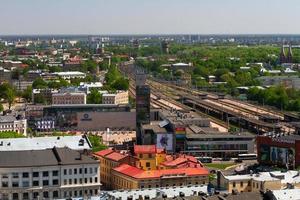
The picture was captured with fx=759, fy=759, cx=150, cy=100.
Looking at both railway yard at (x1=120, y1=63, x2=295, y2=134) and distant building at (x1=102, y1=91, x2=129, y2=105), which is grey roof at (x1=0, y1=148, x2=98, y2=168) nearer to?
railway yard at (x1=120, y1=63, x2=295, y2=134)

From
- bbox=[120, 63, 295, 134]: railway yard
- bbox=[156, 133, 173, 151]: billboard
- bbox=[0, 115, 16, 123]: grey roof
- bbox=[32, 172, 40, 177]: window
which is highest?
bbox=[32, 172, 40, 177]: window

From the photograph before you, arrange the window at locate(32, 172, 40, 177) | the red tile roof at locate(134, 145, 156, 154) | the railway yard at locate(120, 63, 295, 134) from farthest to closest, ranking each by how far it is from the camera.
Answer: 1. the railway yard at locate(120, 63, 295, 134)
2. the red tile roof at locate(134, 145, 156, 154)
3. the window at locate(32, 172, 40, 177)

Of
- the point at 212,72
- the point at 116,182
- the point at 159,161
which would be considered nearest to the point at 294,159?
the point at 159,161

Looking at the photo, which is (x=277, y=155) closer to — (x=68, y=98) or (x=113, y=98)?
(x=113, y=98)

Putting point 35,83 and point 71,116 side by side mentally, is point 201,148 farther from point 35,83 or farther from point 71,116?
point 35,83

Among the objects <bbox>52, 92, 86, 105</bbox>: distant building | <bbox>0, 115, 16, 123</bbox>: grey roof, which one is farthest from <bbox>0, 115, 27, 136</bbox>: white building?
<bbox>52, 92, 86, 105</bbox>: distant building

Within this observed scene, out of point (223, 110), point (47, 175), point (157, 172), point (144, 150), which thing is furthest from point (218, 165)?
point (223, 110)

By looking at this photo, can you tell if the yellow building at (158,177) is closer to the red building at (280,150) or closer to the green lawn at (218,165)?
the red building at (280,150)
